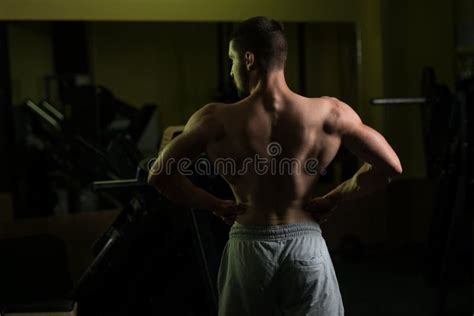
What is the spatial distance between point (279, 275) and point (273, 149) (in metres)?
0.35

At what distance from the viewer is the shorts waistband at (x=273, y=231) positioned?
1858 millimetres

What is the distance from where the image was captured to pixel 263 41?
5.94 ft

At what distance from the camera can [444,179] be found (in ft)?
12.8

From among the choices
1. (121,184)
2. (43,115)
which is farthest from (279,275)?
(43,115)

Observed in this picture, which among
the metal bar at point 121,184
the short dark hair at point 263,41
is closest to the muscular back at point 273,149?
the short dark hair at point 263,41

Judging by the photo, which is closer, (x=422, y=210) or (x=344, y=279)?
(x=344, y=279)

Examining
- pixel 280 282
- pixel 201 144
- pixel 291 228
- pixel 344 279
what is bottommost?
pixel 344 279

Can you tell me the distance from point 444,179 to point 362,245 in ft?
3.81

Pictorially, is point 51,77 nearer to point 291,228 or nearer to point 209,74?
point 209,74

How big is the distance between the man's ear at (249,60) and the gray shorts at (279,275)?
0.45m

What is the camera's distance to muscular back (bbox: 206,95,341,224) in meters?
1.83

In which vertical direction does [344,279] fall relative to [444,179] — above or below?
below

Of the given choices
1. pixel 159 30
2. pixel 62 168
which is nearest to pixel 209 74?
pixel 159 30

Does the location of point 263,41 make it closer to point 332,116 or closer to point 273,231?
point 332,116
